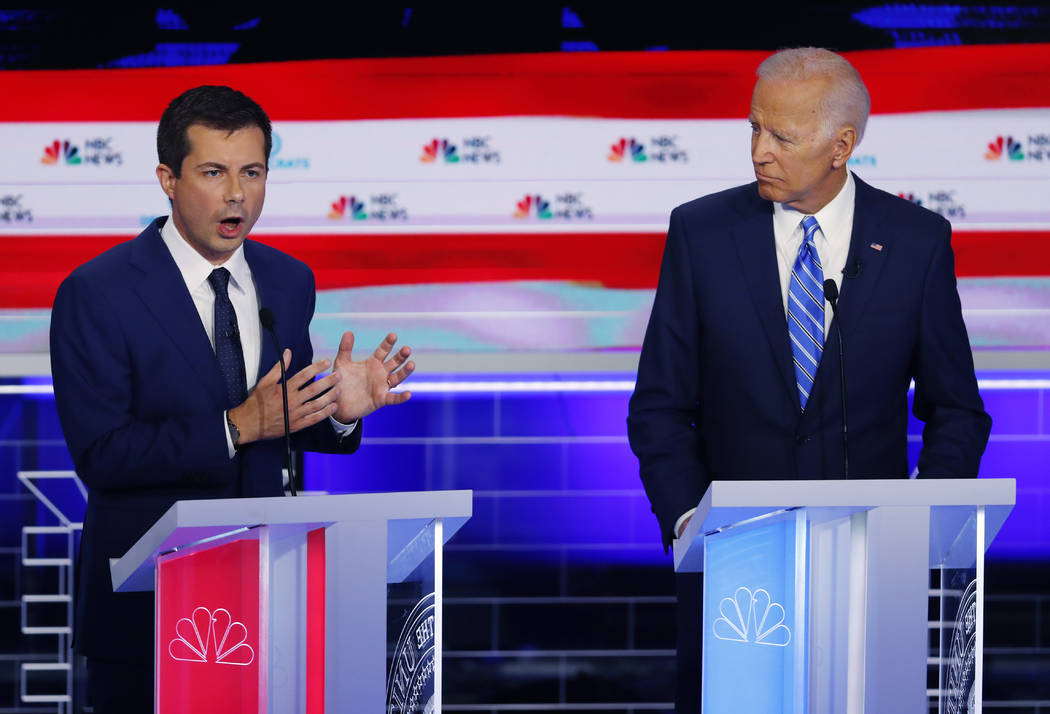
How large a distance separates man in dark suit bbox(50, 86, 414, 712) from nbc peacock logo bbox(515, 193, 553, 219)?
122 cm

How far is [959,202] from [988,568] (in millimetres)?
1171

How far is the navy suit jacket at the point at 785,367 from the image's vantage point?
2.46 meters

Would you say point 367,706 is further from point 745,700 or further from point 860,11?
point 860,11

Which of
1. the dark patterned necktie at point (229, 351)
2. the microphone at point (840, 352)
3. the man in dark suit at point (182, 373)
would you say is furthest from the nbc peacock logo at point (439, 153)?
the microphone at point (840, 352)

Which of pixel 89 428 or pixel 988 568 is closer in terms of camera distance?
pixel 89 428

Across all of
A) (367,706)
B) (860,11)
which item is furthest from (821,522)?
(860,11)

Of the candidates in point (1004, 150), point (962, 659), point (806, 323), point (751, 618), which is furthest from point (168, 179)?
point (1004, 150)

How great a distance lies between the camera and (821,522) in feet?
5.82

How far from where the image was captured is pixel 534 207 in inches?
151

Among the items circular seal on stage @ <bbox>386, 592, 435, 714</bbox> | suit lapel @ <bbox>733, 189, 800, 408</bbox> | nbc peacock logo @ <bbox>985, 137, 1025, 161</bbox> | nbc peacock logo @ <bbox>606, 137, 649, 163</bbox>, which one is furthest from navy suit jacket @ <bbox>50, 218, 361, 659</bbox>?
nbc peacock logo @ <bbox>985, 137, 1025, 161</bbox>

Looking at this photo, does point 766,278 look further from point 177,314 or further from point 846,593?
point 177,314

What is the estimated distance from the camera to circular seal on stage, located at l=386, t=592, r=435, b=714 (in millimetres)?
1813

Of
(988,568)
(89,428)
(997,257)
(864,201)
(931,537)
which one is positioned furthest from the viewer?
(988,568)

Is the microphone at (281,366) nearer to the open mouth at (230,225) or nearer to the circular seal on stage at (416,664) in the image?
the open mouth at (230,225)
